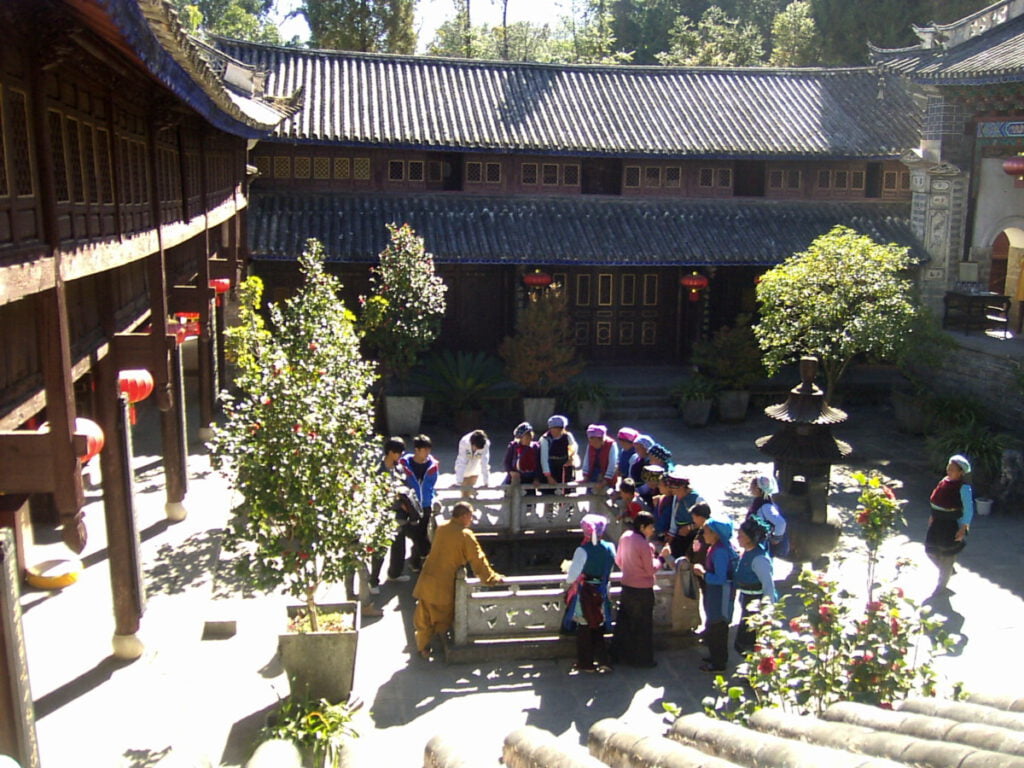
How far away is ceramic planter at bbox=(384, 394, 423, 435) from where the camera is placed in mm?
16641

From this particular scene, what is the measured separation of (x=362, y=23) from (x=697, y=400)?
22.7 meters

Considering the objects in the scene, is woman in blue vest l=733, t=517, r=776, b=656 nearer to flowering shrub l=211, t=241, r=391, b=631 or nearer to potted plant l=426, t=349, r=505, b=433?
flowering shrub l=211, t=241, r=391, b=631

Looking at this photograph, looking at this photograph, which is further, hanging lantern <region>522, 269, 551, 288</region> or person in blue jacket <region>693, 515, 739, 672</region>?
hanging lantern <region>522, 269, 551, 288</region>

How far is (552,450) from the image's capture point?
11.7 metres

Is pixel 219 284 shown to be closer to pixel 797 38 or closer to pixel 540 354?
pixel 540 354

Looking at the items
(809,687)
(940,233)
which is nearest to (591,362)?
(940,233)

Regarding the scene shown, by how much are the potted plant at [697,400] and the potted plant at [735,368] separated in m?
0.24

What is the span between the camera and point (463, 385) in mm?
17219

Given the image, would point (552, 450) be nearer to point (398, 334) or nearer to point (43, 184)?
point (398, 334)

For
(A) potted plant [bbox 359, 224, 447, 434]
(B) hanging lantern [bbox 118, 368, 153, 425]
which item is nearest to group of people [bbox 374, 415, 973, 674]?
(B) hanging lantern [bbox 118, 368, 153, 425]

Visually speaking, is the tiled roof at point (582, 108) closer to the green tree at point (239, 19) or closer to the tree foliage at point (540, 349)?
the tree foliage at point (540, 349)

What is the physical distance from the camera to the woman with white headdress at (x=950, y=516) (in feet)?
33.9

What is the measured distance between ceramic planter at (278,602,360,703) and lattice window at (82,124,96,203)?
344 cm

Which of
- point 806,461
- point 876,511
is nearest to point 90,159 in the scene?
point 876,511
